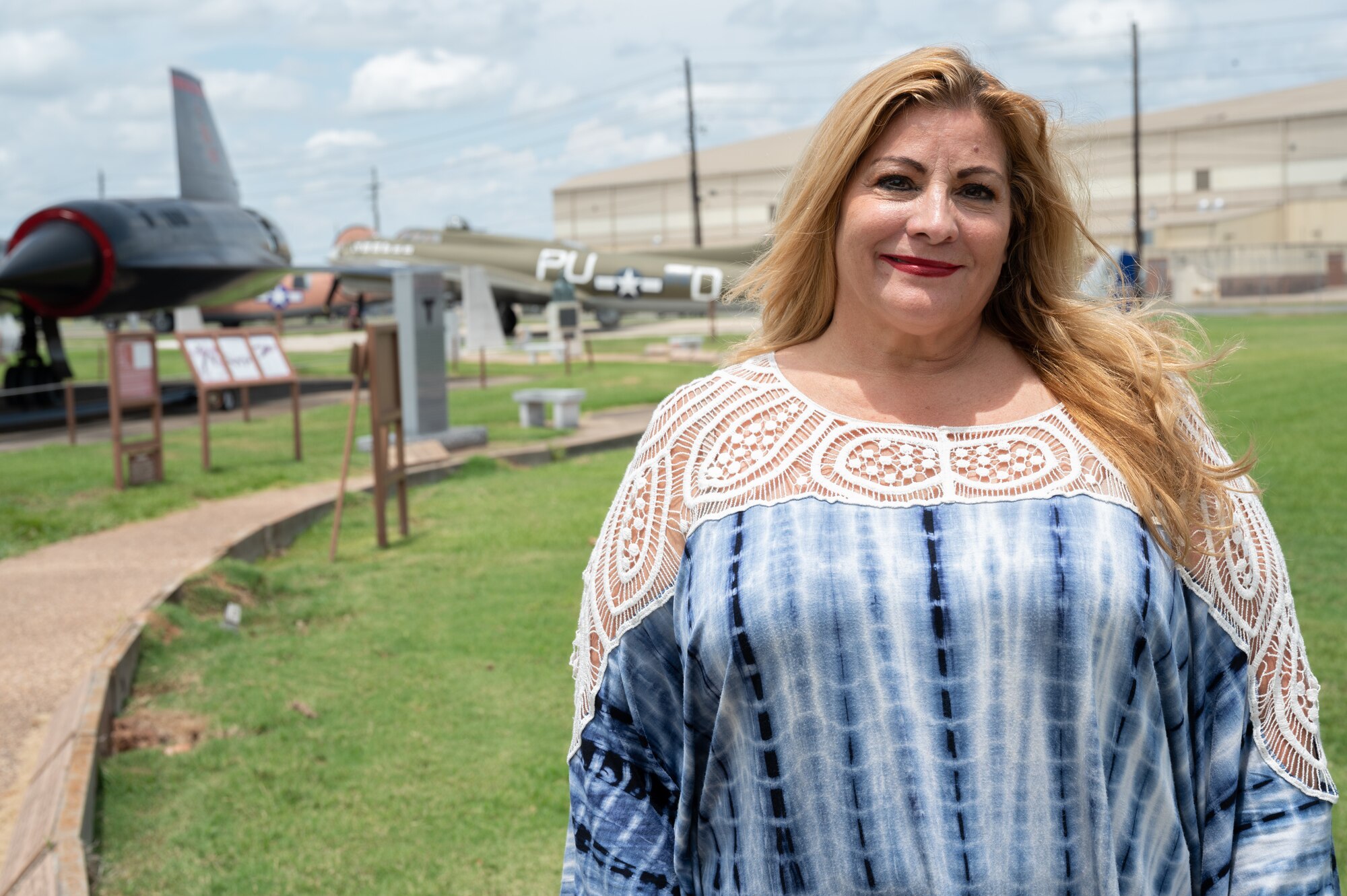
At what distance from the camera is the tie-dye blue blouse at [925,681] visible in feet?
5.21

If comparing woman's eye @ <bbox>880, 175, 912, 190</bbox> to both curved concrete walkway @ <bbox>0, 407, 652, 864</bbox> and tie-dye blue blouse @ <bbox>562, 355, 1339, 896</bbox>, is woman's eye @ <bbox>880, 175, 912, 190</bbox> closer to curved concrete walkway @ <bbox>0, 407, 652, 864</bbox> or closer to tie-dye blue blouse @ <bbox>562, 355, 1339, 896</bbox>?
tie-dye blue blouse @ <bbox>562, 355, 1339, 896</bbox>

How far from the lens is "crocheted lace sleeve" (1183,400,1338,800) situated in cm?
173

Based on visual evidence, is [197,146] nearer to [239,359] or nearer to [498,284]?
[239,359]

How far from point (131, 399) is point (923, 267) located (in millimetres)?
10571

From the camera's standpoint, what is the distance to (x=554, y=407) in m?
15.0

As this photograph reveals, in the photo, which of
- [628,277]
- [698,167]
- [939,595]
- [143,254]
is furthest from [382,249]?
[698,167]

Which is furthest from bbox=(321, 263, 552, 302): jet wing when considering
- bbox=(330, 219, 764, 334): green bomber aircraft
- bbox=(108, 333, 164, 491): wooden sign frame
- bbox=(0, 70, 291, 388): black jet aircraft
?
bbox=(108, 333, 164, 491): wooden sign frame

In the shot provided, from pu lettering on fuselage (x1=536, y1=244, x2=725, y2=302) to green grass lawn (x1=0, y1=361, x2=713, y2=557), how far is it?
15.0 m

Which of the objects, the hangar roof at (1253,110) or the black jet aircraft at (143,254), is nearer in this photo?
the black jet aircraft at (143,254)

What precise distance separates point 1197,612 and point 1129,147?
69.3m

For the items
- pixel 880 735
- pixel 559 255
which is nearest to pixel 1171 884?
pixel 880 735

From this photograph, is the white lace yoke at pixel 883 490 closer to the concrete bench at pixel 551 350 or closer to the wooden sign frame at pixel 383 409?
the wooden sign frame at pixel 383 409

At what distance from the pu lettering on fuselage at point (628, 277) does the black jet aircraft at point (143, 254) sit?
14.7m

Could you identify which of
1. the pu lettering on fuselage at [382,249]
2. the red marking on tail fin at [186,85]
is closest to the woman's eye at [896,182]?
the red marking on tail fin at [186,85]
